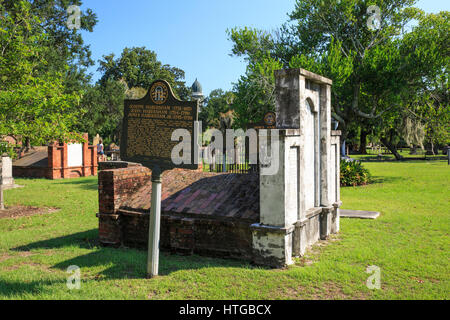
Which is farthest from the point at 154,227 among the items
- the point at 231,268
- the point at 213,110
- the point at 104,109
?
the point at 213,110

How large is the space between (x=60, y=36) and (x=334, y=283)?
30124mm

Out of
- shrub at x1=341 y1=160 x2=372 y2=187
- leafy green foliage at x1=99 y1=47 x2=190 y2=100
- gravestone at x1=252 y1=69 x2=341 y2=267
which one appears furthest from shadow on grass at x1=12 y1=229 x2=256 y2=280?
leafy green foliage at x1=99 y1=47 x2=190 y2=100

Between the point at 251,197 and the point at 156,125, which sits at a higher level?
the point at 156,125

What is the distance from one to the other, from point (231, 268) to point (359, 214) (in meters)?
5.53

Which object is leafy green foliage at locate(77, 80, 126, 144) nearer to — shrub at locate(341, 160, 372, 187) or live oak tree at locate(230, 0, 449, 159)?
live oak tree at locate(230, 0, 449, 159)

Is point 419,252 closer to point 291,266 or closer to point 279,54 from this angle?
point 291,266

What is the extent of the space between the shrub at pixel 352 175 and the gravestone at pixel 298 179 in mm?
9446

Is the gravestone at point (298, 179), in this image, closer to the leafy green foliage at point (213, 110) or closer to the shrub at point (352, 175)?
the shrub at point (352, 175)

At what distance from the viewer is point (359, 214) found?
32.3 ft

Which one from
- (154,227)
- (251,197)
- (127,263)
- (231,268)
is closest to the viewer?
(154,227)

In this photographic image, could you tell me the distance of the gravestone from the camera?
18.4 feet

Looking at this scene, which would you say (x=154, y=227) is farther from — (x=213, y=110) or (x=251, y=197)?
(x=213, y=110)

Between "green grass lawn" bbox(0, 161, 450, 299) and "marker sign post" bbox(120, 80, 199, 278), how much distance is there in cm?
66
